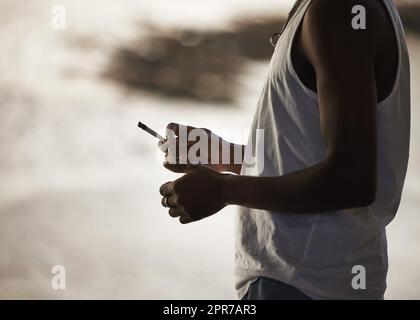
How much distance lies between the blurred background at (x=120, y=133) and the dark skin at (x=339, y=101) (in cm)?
250

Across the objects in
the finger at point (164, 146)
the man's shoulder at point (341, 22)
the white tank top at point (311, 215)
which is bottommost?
the white tank top at point (311, 215)

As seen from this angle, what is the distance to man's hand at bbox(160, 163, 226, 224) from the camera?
3.26ft

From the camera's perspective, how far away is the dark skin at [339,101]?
0.88 metres

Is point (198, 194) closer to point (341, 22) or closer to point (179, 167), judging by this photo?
point (179, 167)

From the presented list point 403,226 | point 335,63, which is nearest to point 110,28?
point 403,226

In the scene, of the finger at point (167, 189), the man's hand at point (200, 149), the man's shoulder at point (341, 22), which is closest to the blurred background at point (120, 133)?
the man's hand at point (200, 149)

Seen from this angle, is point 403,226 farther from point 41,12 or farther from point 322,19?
point 322,19

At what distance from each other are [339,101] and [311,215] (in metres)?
0.17

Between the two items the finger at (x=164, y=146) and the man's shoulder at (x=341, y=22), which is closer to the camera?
the man's shoulder at (x=341, y=22)

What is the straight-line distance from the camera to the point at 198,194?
0.99 metres

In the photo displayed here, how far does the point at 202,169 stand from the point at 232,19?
2901 mm

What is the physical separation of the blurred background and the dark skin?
2501 millimetres

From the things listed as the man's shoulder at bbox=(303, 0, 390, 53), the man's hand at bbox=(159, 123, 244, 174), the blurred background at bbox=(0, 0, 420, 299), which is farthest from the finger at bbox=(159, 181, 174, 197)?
the blurred background at bbox=(0, 0, 420, 299)

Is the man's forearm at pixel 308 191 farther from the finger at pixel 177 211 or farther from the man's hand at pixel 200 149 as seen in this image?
the man's hand at pixel 200 149
